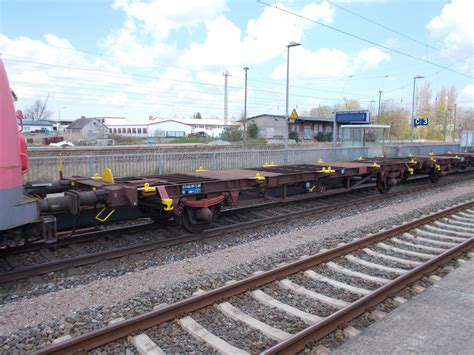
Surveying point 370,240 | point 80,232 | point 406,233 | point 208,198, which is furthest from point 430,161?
point 80,232

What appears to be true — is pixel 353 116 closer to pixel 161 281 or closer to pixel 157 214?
pixel 157 214

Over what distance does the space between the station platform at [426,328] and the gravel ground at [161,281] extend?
1.08 meters

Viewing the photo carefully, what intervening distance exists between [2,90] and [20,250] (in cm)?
310

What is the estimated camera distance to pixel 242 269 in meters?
6.14

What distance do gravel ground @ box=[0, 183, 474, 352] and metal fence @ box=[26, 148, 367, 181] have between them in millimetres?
7686

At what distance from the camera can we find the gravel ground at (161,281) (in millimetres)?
4336

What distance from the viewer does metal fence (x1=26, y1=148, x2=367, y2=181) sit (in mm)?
13073

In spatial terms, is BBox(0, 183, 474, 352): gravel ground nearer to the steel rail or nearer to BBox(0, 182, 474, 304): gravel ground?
BBox(0, 182, 474, 304): gravel ground

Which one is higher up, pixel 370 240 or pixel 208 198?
pixel 208 198

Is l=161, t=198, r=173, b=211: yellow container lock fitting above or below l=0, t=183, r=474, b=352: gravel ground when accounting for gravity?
above

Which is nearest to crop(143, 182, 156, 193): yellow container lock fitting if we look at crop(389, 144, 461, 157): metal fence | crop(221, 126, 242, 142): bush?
crop(389, 144, 461, 157): metal fence

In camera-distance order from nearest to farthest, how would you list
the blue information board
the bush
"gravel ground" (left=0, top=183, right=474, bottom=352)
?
1. "gravel ground" (left=0, top=183, right=474, bottom=352)
2. the blue information board
3. the bush

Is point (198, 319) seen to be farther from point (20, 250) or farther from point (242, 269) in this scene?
point (20, 250)

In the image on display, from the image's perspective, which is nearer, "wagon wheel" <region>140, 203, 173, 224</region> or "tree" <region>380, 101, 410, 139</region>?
"wagon wheel" <region>140, 203, 173, 224</region>
